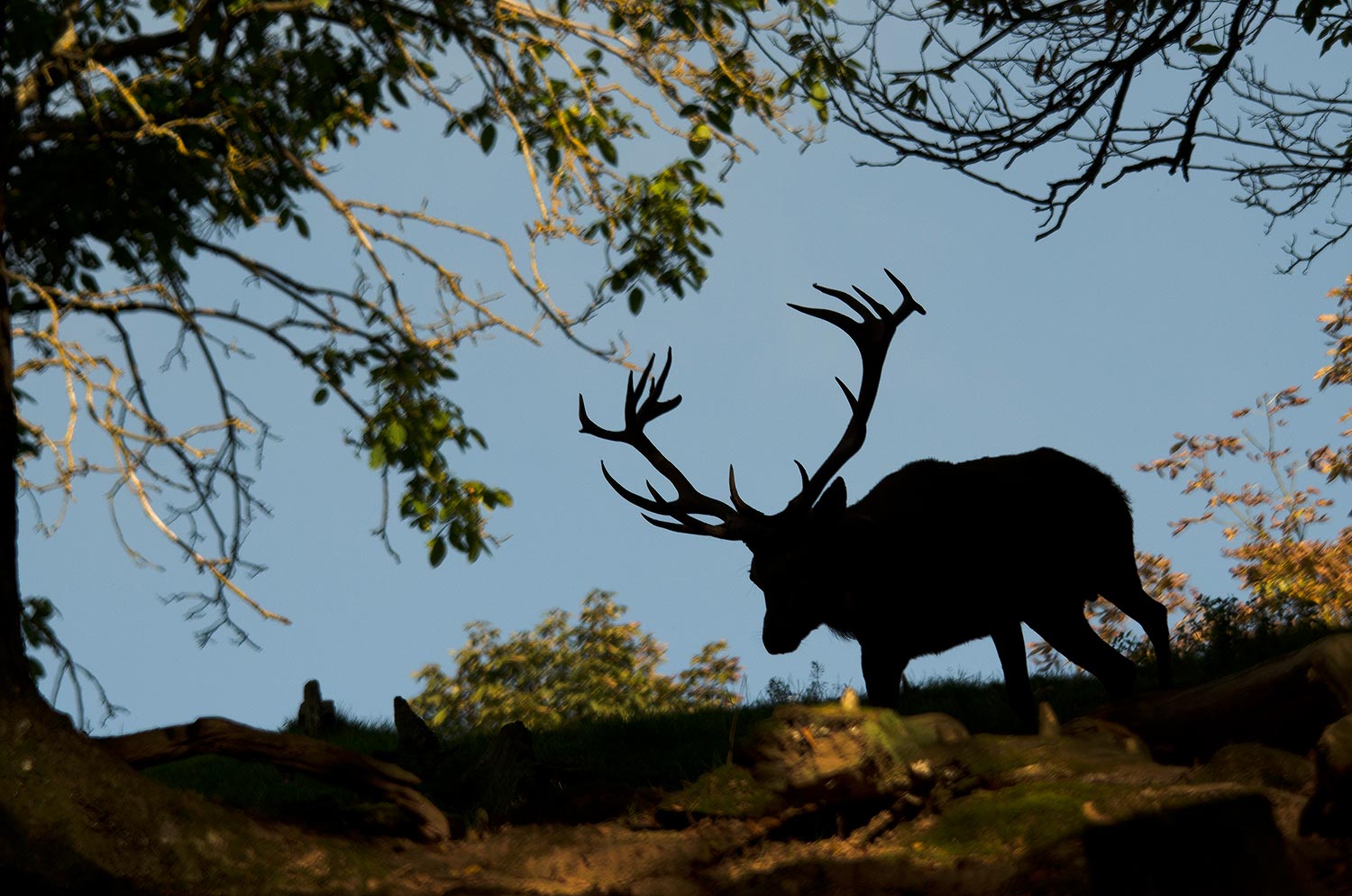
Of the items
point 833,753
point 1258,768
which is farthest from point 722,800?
point 1258,768

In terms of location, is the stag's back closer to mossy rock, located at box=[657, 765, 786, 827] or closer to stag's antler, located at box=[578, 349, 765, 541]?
stag's antler, located at box=[578, 349, 765, 541]

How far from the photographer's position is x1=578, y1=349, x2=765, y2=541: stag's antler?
27.1ft

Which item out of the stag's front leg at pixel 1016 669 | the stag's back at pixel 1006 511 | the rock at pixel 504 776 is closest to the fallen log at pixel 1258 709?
the stag's front leg at pixel 1016 669

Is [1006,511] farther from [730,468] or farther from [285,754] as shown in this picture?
[285,754]

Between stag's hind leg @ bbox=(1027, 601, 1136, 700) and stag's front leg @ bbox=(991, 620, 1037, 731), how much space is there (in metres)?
0.33

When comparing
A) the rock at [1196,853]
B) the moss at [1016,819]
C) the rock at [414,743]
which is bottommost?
the rock at [1196,853]

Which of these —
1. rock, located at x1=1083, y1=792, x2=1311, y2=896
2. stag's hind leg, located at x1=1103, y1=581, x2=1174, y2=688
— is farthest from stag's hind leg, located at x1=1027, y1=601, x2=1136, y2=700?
rock, located at x1=1083, y1=792, x2=1311, y2=896

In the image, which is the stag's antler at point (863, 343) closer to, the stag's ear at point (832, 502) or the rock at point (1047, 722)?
the stag's ear at point (832, 502)

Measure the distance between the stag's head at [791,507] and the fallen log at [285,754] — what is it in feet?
8.53

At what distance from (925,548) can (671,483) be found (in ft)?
5.83

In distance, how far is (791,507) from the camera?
7.96 metres

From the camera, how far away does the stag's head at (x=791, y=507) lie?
7.89 m

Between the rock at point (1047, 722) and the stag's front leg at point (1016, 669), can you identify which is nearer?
the rock at point (1047, 722)

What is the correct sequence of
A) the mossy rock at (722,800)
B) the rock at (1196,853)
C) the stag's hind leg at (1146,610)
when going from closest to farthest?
the rock at (1196,853) < the mossy rock at (722,800) < the stag's hind leg at (1146,610)
